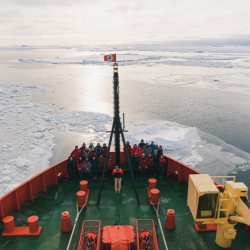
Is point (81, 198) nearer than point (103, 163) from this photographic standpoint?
Yes

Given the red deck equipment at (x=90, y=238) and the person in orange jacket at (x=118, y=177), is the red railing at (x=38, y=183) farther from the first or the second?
the red deck equipment at (x=90, y=238)

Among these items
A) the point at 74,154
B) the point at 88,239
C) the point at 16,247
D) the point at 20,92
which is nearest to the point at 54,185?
the point at 74,154

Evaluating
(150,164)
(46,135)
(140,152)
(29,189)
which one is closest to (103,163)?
(140,152)

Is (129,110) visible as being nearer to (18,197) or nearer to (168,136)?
(168,136)

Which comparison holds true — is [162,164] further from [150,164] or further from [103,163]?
[103,163]

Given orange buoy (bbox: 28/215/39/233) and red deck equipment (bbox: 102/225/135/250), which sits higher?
red deck equipment (bbox: 102/225/135/250)

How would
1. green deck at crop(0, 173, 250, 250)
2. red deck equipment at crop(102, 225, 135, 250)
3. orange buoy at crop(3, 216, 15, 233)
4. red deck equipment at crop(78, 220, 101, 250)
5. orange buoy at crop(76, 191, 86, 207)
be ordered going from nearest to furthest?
red deck equipment at crop(102, 225, 135, 250)
red deck equipment at crop(78, 220, 101, 250)
green deck at crop(0, 173, 250, 250)
orange buoy at crop(3, 216, 15, 233)
orange buoy at crop(76, 191, 86, 207)

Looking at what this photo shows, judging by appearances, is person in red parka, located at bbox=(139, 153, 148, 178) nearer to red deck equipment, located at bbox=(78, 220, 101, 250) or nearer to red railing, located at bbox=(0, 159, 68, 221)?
red railing, located at bbox=(0, 159, 68, 221)

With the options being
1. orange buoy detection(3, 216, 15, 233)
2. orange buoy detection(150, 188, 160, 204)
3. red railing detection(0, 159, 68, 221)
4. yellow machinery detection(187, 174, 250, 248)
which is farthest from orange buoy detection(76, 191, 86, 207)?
yellow machinery detection(187, 174, 250, 248)
